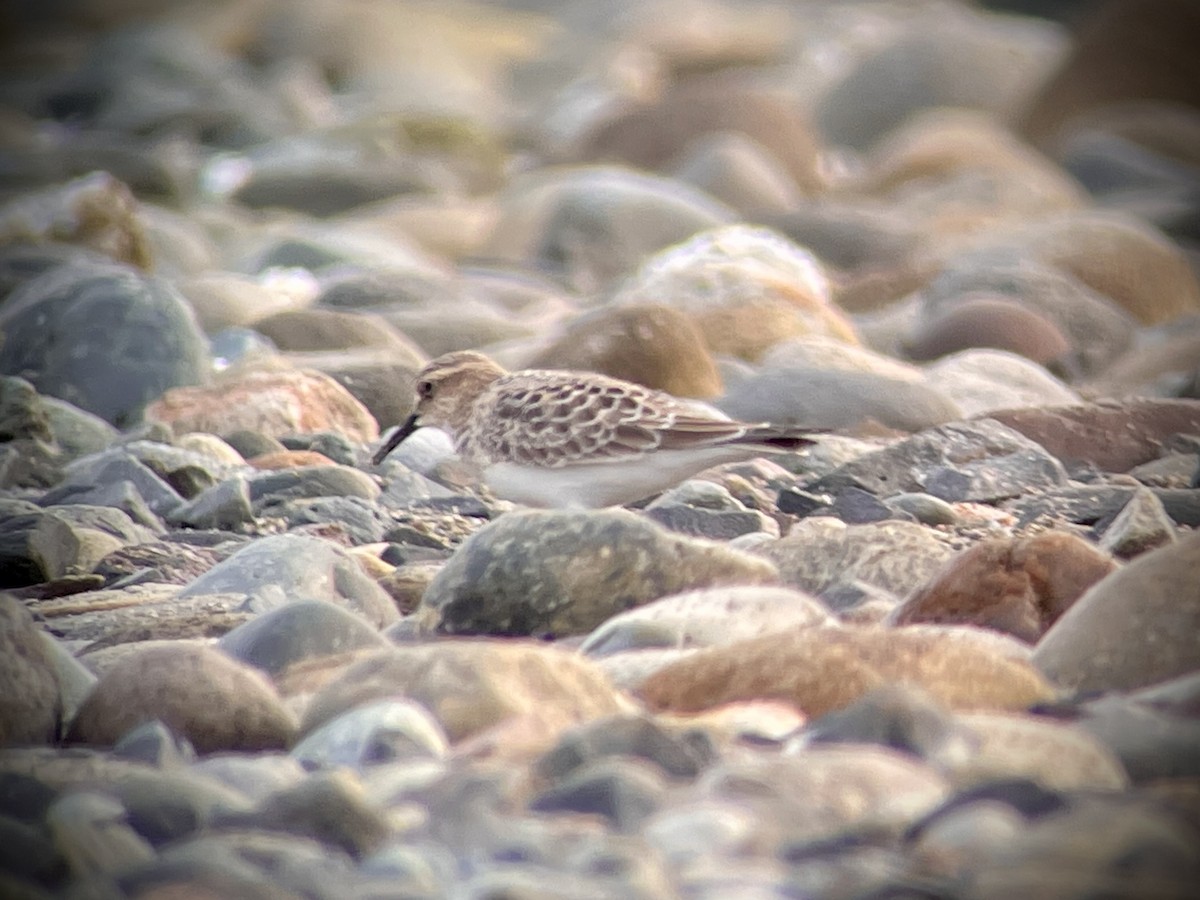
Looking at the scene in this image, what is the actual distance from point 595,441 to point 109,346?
3207 mm

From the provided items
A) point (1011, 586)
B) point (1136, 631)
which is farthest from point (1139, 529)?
point (1136, 631)

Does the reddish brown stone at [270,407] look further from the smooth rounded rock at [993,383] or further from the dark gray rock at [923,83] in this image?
the dark gray rock at [923,83]

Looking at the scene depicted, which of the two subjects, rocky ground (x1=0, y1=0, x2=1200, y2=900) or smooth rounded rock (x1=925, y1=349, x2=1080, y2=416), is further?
smooth rounded rock (x1=925, y1=349, x2=1080, y2=416)

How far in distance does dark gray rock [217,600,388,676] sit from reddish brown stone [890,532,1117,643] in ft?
4.64

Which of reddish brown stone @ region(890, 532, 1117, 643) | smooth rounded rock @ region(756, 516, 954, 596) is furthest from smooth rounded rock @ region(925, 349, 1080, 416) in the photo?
reddish brown stone @ region(890, 532, 1117, 643)

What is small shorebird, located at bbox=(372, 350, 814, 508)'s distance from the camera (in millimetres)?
5574

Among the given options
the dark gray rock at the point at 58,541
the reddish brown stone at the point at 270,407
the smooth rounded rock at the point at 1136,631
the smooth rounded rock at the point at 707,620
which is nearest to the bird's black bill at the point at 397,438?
the reddish brown stone at the point at 270,407

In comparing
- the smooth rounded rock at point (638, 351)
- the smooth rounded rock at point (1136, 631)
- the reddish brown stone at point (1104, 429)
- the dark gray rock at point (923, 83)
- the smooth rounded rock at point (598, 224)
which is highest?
the smooth rounded rock at point (1136, 631)

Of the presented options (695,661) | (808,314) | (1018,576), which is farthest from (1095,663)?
(808,314)

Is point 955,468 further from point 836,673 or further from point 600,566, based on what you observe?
point 836,673

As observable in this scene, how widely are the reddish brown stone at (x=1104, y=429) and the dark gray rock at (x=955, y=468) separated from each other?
38cm

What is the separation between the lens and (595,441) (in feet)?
18.4

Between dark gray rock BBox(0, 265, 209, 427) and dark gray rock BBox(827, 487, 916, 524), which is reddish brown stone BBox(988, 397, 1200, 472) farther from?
dark gray rock BBox(0, 265, 209, 427)

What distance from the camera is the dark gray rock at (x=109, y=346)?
25.3 feet
